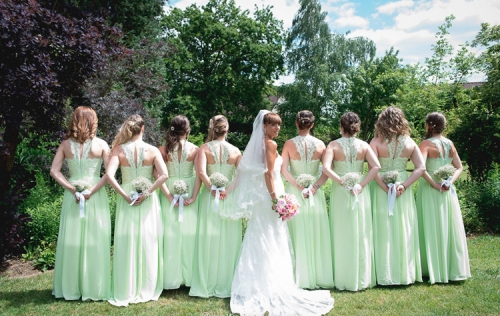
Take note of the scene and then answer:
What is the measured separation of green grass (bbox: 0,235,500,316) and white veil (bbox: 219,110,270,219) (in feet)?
4.22

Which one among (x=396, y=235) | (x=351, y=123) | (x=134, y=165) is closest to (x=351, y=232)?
(x=396, y=235)

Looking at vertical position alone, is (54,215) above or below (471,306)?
above

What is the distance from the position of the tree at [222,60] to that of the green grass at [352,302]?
25.1 meters

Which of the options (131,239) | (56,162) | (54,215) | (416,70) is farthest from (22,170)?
(416,70)

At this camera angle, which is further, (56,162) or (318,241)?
(318,241)

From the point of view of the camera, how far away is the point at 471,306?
5207 mm

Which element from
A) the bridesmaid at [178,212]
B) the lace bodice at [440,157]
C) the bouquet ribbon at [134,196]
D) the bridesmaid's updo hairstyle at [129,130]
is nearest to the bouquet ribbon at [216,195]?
the bridesmaid at [178,212]

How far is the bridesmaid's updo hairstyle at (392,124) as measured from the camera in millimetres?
5887

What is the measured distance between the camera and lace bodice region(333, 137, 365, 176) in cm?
584

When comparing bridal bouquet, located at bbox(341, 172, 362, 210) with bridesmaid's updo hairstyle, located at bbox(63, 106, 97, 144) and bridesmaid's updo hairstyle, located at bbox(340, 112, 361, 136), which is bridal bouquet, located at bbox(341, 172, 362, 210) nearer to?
bridesmaid's updo hairstyle, located at bbox(340, 112, 361, 136)

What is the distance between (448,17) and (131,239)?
687 inches

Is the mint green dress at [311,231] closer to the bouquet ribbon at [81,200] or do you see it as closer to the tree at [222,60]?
the bouquet ribbon at [81,200]

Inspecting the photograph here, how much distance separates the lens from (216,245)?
5.69m

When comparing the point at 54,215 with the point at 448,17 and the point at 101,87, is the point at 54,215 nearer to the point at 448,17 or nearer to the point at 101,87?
the point at 101,87
